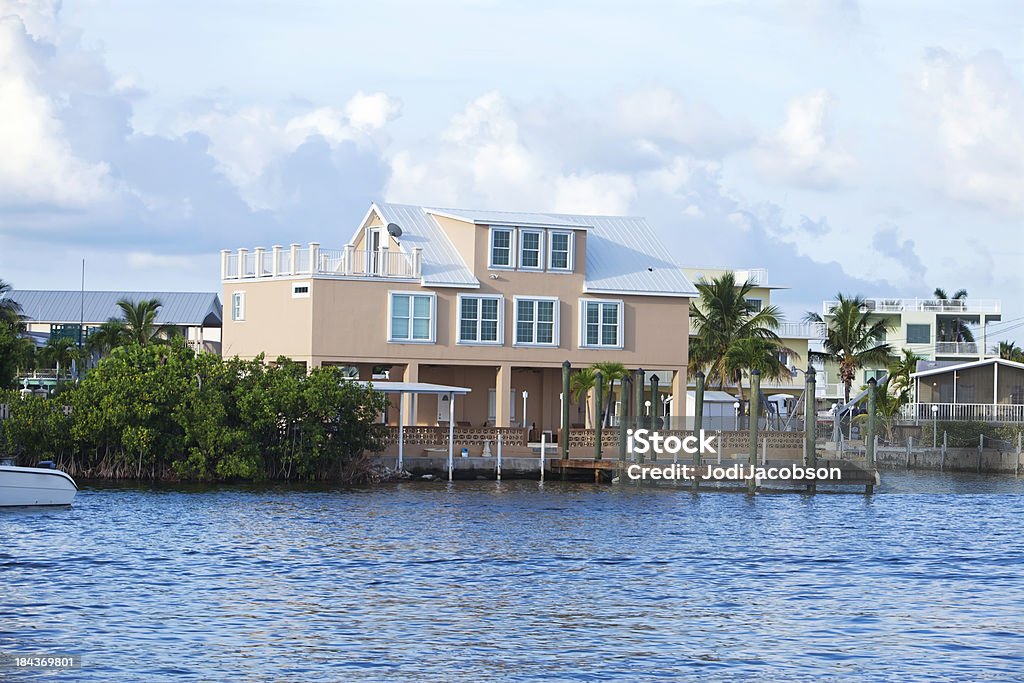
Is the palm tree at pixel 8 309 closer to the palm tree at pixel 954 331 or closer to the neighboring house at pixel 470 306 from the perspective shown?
the neighboring house at pixel 470 306

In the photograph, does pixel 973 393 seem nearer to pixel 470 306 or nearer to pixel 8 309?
pixel 470 306

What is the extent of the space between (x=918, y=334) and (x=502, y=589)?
7909 cm

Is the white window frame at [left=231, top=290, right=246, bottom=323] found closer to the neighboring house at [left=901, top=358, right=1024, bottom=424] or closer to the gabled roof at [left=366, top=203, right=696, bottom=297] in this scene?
the gabled roof at [left=366, top=203, right=696, bottom=297]

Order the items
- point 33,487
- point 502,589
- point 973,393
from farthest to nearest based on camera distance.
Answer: point 973,393 < point 33,487 < point 502,589

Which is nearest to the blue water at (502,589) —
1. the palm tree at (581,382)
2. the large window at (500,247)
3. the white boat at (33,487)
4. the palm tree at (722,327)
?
the white boat at (33,487)

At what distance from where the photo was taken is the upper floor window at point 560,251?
5838 centimetres

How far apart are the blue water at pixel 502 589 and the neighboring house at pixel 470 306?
1081cm

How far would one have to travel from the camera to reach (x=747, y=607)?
2588cm

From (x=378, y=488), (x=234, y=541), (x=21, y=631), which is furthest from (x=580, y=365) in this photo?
(x=21, y=631)

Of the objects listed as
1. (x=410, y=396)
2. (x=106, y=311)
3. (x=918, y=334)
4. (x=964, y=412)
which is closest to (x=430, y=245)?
(x=410, y=396)

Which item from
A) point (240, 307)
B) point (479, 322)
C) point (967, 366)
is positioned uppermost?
point (240, 307)

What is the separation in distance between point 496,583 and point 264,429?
2274cm

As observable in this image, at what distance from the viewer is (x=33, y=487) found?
1505 inches

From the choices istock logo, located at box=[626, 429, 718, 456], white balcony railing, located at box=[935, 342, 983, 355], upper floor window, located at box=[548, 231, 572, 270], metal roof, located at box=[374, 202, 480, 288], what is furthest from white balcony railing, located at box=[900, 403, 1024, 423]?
white balcony railing, located at box=[935, 342, 983, 355]
